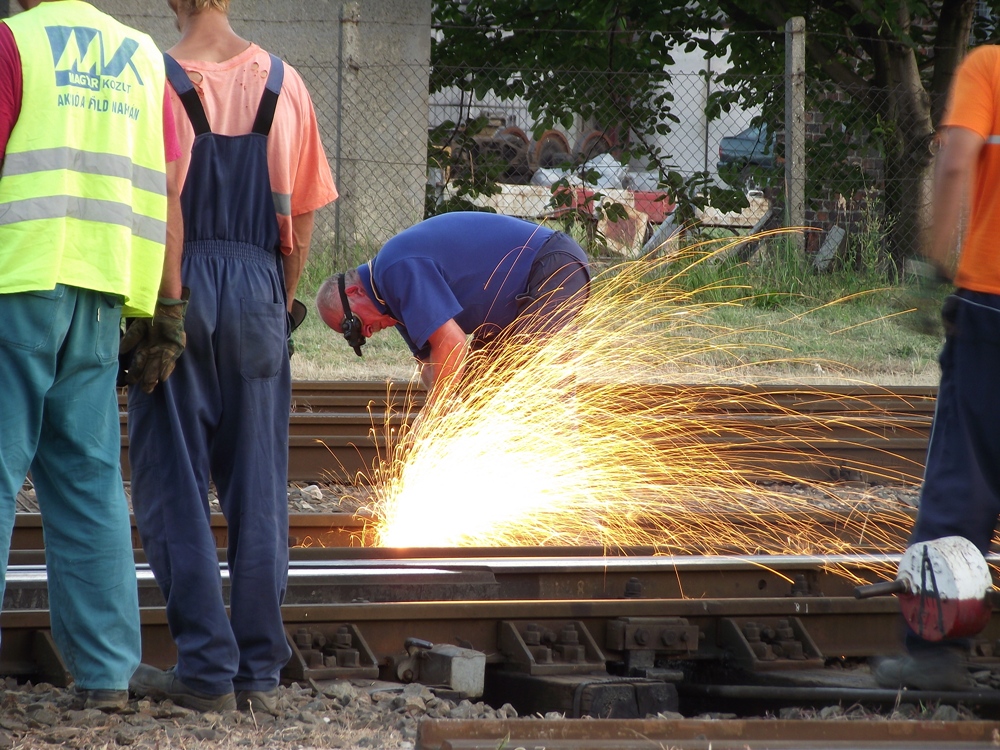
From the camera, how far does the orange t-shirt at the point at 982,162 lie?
140 inches

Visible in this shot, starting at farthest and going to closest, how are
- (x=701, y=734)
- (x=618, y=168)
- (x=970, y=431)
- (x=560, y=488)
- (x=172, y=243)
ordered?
(x=618, y=168) < (x=560, y=488) < (x=970, y=431) < (x=172, y=243) < (x=701, y=734)

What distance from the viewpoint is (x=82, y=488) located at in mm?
3221

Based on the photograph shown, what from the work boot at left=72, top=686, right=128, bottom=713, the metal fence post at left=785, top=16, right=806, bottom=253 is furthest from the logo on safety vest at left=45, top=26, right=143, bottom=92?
the metal fence post at left=785, top=16, right=806, bottom=253

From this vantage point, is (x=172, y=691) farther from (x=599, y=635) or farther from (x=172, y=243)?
(x=599, y=635)

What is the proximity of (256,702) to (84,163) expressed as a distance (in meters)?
1.47

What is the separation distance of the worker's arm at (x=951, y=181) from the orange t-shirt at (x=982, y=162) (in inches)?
1.3

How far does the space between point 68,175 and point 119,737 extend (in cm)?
136

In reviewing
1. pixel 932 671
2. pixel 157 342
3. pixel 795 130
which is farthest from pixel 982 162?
pixel 795 130

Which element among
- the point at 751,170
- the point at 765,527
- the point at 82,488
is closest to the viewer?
the point at 82,488

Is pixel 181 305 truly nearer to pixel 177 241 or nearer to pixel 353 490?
pixel 177 241

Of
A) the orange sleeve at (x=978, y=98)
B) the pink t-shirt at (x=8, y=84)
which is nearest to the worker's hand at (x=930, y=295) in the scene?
the orange sleeve at (x=978, y=98)

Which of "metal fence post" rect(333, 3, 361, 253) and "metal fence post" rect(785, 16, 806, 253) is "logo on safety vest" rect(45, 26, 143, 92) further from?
"metal fence post" rect(785, 16, 806, 253)

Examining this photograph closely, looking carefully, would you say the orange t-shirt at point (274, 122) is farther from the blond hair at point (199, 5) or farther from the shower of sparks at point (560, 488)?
the shower of sparks at point (560, 488)

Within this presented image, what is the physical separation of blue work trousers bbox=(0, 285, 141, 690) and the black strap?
2.04ft
